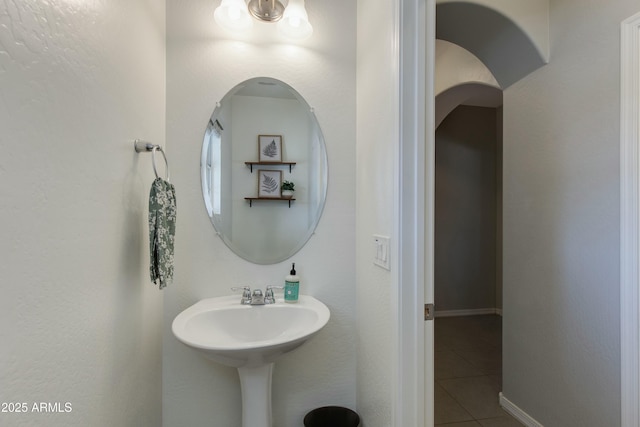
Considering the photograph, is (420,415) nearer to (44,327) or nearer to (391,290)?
(391,290)

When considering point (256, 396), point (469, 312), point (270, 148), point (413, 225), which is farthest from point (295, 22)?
point (469, 312)

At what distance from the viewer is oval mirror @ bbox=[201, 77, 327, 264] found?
1510 mm

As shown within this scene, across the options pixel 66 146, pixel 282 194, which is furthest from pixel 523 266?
pixel 66 146

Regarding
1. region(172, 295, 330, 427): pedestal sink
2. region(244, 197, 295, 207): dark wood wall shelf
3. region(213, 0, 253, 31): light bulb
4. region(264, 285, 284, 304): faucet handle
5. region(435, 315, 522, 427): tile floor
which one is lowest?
region(435, 315, 522, 427): tile floor

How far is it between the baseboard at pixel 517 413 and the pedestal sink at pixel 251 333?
1.54 meters

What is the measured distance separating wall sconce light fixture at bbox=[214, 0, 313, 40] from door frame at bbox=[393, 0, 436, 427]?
1.96 feet

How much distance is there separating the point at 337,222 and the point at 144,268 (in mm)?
904

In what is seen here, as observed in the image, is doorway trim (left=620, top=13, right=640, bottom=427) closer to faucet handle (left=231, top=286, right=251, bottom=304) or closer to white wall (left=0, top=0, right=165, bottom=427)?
faucet handle (left=231, top=286, right=251, bottom=304)

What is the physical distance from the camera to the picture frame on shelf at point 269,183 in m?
1.56

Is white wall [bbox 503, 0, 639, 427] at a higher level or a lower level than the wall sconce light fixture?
lower

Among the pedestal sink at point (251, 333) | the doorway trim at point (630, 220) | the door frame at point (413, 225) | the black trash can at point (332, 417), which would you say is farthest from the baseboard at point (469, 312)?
the door frame at point (413, 225)

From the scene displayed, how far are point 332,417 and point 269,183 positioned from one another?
124cm

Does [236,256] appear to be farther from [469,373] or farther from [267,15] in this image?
[469,373]

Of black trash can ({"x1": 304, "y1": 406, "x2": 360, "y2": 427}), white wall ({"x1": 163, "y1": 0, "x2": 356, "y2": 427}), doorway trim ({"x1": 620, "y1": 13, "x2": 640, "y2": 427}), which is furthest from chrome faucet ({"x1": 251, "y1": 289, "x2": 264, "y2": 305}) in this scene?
doorway trim ({"x1": 620, "y1": 13, "x2": 640, "y2": 427})
